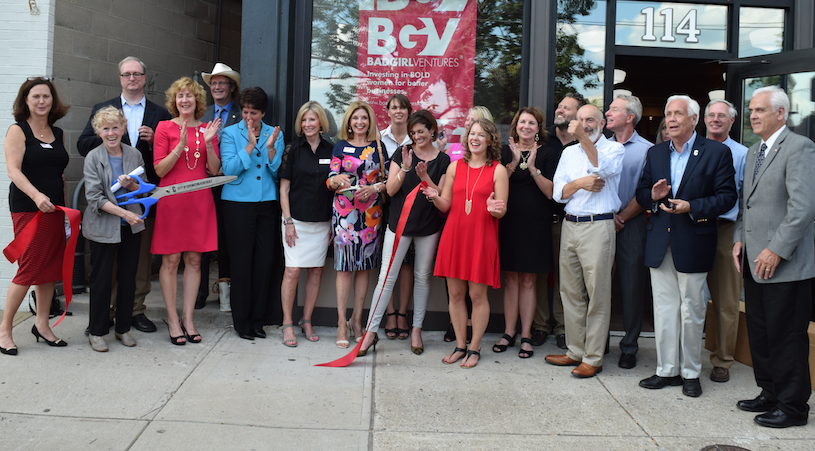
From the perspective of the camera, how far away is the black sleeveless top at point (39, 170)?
4359 millimetres

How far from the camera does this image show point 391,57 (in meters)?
5.52

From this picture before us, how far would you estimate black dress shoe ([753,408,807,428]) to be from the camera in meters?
3.46

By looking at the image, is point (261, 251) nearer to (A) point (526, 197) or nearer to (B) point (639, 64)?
(A) point (526, 197)

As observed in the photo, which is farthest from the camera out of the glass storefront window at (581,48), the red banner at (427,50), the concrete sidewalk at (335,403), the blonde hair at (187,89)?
the red banner at (427,50)

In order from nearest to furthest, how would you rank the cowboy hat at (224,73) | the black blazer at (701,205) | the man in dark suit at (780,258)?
the man in dark suit at (780,258), the black blazer at (701,205), the cowboy hat at (224,73)

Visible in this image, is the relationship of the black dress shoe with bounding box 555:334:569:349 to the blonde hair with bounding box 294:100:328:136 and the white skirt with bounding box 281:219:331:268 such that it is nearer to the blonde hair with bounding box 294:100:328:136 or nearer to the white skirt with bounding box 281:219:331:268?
the white skirt with bounding box 281:219:331:268

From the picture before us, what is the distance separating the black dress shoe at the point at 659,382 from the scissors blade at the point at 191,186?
11.3 feet

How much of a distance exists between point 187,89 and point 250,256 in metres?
1.43

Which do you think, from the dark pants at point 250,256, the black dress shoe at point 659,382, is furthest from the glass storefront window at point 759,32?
the dark pants at point 250,256

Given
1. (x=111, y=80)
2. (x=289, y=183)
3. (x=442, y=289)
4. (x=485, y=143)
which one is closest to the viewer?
(x=485, y=143)

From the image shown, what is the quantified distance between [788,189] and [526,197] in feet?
5.76

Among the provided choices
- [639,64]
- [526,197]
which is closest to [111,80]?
[526,197]

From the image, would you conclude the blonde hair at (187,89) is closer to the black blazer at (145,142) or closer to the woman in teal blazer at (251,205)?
the black blazer at (145,142)

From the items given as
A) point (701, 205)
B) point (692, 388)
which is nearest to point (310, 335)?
point (692, 388)
